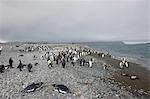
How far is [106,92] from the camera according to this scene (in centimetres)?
2017

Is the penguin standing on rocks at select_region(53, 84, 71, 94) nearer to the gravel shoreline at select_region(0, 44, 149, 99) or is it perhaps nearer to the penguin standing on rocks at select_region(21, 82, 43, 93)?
the gravel shoreline at select_region(0, 44, 149, 99)

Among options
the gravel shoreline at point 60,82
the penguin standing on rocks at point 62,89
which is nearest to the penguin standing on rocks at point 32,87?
the gravel shoreline at point 60,82

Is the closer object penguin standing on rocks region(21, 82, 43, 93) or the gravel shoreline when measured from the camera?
the gravel shoreline

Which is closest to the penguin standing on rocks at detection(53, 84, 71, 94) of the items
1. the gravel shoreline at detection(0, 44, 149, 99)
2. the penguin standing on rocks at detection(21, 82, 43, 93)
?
the gravel shoreline at detection(0, 44, 149, 99)

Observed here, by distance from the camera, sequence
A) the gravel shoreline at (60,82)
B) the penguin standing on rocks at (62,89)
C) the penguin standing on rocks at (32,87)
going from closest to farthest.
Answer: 1. the gravel shoreline at (60,82)
2. the penguin standing on rocks at (62,89)
3. the penguin standing on rocks at (32,87)

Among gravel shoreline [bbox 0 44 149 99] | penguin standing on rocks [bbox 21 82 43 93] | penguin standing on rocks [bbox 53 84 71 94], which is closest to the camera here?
gravel shoreline [bbox 0 44 149 99]

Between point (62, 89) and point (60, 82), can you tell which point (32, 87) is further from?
point (60, 82)

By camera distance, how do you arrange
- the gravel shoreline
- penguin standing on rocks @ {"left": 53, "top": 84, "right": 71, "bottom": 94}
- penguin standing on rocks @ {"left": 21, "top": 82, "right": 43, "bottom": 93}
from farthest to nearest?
penguin standing on rocks @ {"left": 21, "top": 82, "right": 43, "bottom": 93} < penguin standing on rocks @ {"left": 53, "top": 84, "right": 71, "bottom": 94} < the gravel shoreline

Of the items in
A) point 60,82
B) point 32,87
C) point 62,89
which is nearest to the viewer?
point 62,89

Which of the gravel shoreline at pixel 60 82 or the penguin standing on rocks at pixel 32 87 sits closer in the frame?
the gravel shoreline at pixel 60 82

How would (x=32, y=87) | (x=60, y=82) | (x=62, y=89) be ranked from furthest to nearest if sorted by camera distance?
(x=60, y=82) < (x=32, y=87) < (x=62, y=89)

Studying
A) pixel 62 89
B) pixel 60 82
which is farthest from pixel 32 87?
pixel 60 82

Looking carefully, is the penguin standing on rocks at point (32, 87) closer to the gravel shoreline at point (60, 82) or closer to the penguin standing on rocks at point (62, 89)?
the gravel shoreline at point (60, 82)

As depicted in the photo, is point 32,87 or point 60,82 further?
point 60,82
